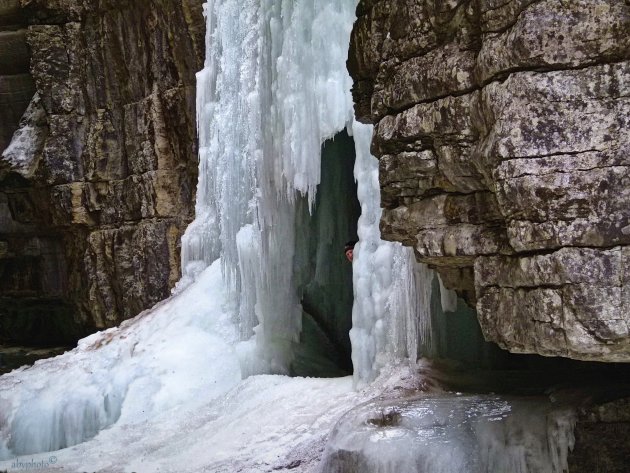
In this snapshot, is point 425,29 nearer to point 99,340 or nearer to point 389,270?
point 389,270

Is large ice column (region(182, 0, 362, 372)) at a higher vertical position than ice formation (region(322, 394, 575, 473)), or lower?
higher

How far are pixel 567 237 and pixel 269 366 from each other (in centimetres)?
554

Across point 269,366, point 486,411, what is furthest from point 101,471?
point 486,411

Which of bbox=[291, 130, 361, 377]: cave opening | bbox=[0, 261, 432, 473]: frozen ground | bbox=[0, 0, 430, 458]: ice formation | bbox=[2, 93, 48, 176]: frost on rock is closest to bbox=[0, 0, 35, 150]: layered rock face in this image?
bbox=[2, 93, 48, 176]: frost on rock

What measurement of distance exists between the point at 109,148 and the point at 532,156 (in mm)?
11806

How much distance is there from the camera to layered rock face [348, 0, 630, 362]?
3543 millimetres

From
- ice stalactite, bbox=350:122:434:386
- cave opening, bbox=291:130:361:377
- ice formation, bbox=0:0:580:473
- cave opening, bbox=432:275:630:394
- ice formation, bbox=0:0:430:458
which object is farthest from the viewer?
cave opening, bbox=291:130:361:377

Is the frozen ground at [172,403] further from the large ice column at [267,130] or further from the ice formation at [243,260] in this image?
the large ice column at [267,130]

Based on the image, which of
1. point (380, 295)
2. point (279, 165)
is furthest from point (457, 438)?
point (279, 165)

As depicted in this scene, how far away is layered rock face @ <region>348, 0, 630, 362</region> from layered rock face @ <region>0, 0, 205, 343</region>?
8.86 meters

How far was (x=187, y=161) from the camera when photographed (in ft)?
43.3

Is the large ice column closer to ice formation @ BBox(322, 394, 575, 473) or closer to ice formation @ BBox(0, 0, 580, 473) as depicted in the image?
ice formation @ BBox(0, 0, 580, 473)

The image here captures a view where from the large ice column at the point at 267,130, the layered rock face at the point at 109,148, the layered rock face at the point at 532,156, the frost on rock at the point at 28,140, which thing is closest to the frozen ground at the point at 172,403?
the large ice column at the point at 267,130

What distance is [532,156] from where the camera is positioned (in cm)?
372
